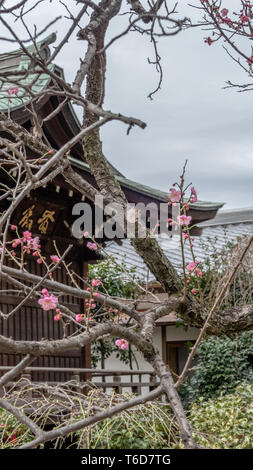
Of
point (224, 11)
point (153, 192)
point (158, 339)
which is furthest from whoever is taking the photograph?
point (158, 339)

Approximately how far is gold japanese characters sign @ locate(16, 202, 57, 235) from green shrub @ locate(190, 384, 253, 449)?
2.76 meters

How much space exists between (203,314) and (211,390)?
6853mm

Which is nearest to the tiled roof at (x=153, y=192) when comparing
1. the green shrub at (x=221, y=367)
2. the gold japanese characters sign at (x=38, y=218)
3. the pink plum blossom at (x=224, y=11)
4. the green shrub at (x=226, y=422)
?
the gold japanese characters sign at (x=38, y=218)

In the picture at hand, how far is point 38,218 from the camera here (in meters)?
7.96

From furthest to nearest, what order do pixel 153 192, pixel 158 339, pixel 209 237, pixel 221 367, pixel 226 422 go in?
pixel 209 237 → pixel 158 339 → pixel 221 367 → pixel 153 192 → pixel 226 422

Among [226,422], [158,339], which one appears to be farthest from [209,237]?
[226,422]

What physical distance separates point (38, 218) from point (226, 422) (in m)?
3.17

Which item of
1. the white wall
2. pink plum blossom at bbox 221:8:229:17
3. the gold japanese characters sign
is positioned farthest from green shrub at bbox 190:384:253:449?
the white wall

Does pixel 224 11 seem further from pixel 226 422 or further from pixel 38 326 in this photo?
pixel 38 326

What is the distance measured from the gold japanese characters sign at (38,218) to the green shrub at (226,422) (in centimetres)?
276

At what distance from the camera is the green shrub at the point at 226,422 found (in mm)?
6164
